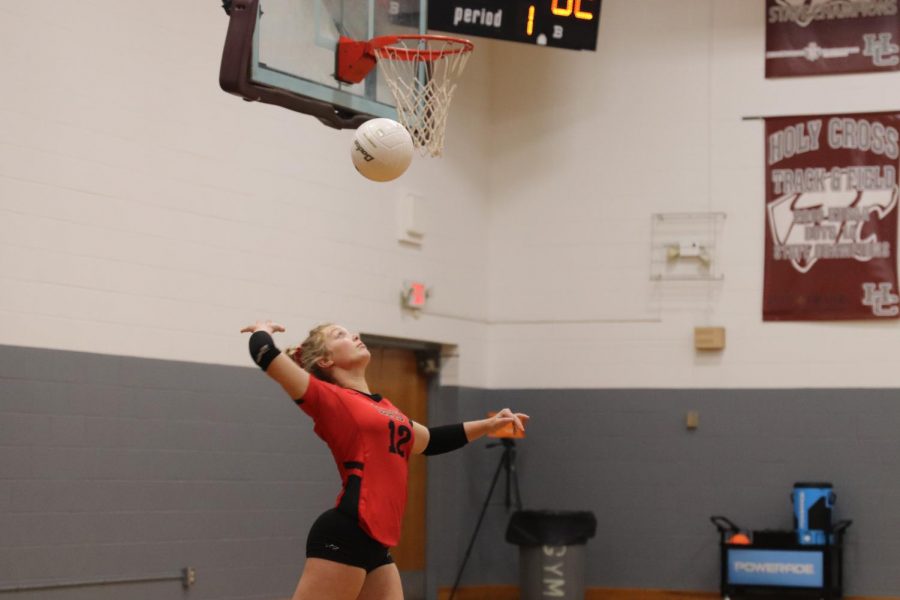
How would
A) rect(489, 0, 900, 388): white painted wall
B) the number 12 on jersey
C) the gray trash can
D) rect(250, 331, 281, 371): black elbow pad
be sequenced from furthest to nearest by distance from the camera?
rect(489, 0, 900, 388): white painted wall, the gray trash can, the number 12 on jersey, rect(250, 331, 281, 371): black elbow pad

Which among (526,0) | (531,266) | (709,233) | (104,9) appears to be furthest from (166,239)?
(709,233)

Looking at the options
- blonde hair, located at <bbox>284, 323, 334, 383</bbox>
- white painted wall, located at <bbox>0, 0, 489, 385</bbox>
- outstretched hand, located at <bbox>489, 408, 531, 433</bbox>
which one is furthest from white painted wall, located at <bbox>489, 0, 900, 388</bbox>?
blonde hair, located at <bbox>284, 323, 334, 383</bbox>

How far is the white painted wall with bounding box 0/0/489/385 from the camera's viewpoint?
24.0 ft

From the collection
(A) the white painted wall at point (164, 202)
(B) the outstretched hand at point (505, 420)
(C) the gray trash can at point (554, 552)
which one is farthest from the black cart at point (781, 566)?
(B) the outstretched hand at point (505, 420)

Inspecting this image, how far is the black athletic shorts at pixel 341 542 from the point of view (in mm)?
4746

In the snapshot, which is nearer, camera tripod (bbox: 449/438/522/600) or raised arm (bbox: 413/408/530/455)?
raised arm (bbox: 413/408/530/455)

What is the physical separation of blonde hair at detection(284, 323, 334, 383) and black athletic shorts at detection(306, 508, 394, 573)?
62 centimetres

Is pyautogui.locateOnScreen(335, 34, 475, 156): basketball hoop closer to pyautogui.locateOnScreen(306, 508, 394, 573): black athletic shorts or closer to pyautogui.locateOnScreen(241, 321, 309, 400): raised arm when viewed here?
pyautogui.locateOnScreen(241, 321, 309, 400): raised arm

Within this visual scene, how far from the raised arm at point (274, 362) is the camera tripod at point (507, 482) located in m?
6.79

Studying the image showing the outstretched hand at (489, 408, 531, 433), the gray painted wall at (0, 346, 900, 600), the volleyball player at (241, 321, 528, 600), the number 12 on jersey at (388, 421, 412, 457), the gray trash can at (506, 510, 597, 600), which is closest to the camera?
the volleyball player at (241, 321, 528, 600)

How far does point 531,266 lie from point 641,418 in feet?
6.01

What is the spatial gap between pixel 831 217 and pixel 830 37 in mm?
1654

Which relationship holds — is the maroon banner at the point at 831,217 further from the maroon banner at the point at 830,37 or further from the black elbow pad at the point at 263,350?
the black elbow pad at the point at 263,350

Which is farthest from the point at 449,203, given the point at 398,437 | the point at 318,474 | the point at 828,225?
the point at 398,437
